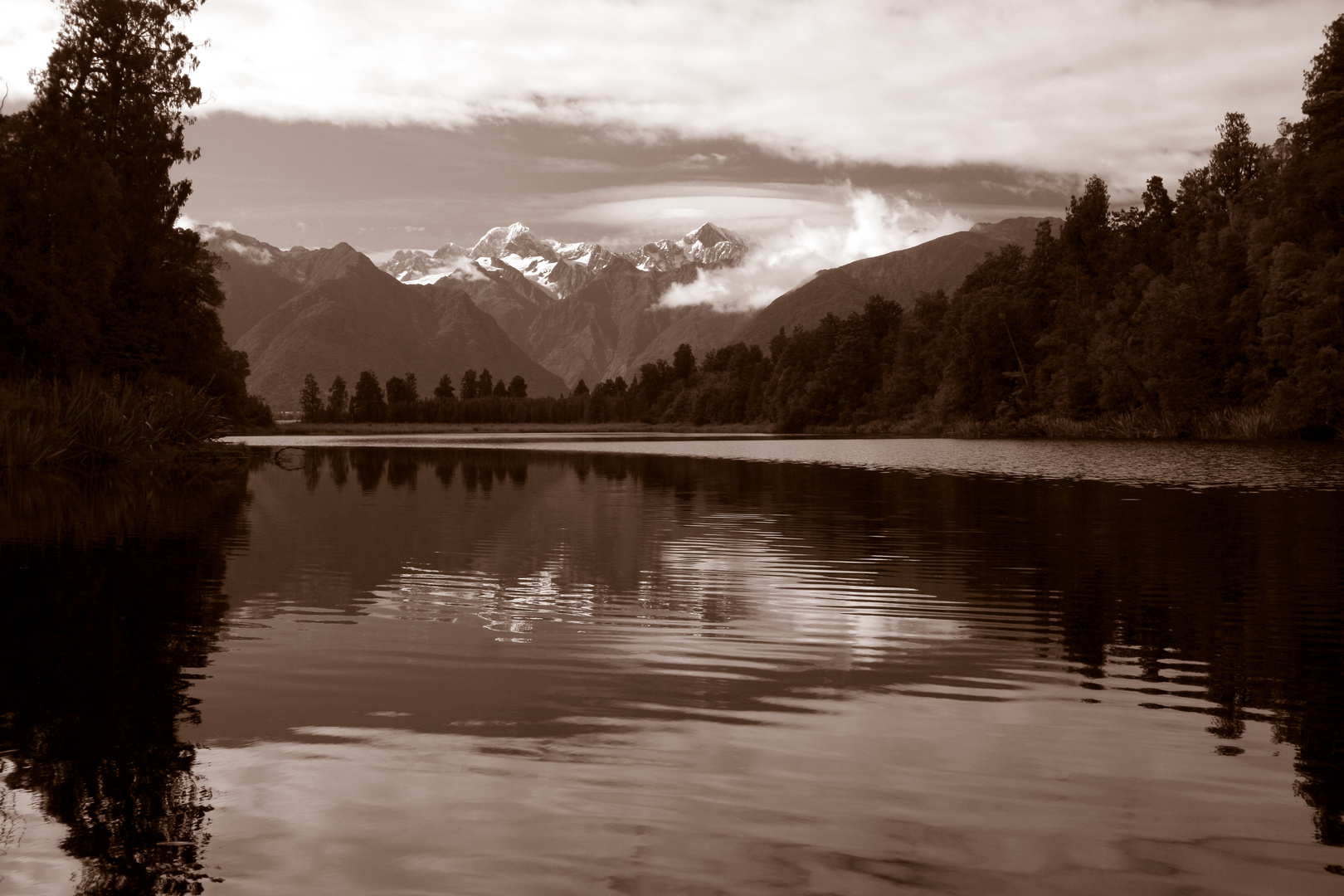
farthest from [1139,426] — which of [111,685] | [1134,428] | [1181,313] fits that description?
[111,685]

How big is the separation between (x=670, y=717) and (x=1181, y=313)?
134 meters

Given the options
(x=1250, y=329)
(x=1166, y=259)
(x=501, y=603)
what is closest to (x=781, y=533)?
(x=501, y=603)

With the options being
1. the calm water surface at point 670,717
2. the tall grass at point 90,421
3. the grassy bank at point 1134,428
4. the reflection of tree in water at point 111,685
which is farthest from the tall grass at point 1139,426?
the reflection of tree in water at point 111,685

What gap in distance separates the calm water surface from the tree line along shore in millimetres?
37038

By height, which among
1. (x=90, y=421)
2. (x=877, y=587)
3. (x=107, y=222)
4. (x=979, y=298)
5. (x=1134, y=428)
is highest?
(x=979, y=298)

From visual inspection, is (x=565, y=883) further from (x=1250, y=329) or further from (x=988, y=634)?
(x=1250, y=329)

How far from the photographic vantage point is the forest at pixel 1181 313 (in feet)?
344

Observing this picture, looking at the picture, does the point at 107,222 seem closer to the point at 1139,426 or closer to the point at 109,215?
the point at 109,215

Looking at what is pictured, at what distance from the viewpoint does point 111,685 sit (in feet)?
37.9

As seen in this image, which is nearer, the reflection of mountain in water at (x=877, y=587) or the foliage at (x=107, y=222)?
the reflection of mountain in water at (x=877, y=587)

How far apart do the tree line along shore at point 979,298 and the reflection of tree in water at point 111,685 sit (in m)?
31.7

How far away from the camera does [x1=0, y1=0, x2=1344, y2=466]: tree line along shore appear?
56750 millimetres

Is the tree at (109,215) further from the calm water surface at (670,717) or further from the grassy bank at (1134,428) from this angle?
the grassy bank at (1134,428)

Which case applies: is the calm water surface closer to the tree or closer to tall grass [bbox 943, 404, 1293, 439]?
the tree
